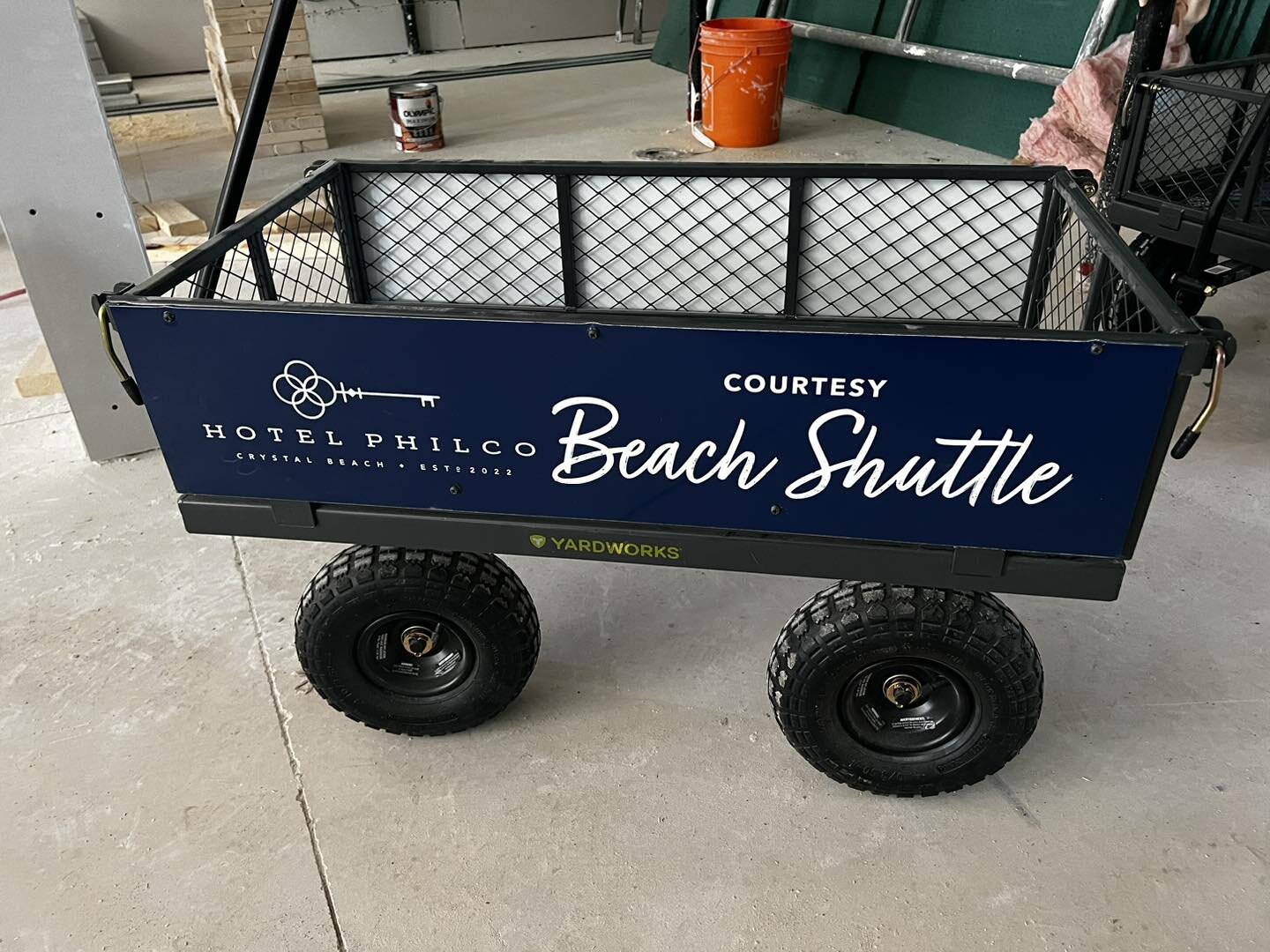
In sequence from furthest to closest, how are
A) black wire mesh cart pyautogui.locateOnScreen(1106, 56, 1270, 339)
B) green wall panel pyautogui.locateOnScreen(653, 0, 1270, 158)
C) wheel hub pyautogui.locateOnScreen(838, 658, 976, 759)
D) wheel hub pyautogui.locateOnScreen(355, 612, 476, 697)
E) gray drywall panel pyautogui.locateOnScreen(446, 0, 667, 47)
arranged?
1. gray drywall panel pyautogui.locateOnScreen(446, 0, 667, 47)
2. green wall panel pyautogui.locateOnScreen(653, 0, 1270, 158)
3. black wire mesh cart pyautogui.locateOnScreen(1106, 56, 1270, 339)
4. wheel hub pyautogui.locateOnScreen(355, 612, 476, 697)
5. wheel hub pyautogui.locateOnScreen(838, 658, 976, 759)

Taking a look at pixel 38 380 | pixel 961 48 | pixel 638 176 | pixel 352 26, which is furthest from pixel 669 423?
pixel 352 26

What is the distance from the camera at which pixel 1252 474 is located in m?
2.57

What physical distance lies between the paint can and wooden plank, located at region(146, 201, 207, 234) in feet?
5.14

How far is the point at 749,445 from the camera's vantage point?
4.43 feet

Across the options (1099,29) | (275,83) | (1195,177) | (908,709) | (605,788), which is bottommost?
(605,788)

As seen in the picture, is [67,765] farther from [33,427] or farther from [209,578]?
[33,427]

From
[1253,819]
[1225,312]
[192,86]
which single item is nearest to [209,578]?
[1253,819]

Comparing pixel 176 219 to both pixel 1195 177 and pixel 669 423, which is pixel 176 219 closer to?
pixel 669 423

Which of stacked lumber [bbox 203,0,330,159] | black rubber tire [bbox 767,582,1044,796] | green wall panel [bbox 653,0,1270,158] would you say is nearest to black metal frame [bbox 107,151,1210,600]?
black rubber tire [bbox 767,582,1044,796]

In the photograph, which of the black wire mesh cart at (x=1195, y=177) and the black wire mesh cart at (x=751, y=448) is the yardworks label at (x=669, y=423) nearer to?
the black wire mesh cart at (x=751, y=448)

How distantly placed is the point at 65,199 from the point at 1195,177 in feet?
10.6

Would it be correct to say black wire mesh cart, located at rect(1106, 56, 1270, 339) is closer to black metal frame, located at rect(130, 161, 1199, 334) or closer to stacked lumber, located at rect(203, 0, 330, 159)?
black metal frame, located at rect(130, 161, 1199, 334)

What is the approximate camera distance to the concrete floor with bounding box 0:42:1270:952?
1533 mm

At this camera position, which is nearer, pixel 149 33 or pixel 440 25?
pixel 149 33
